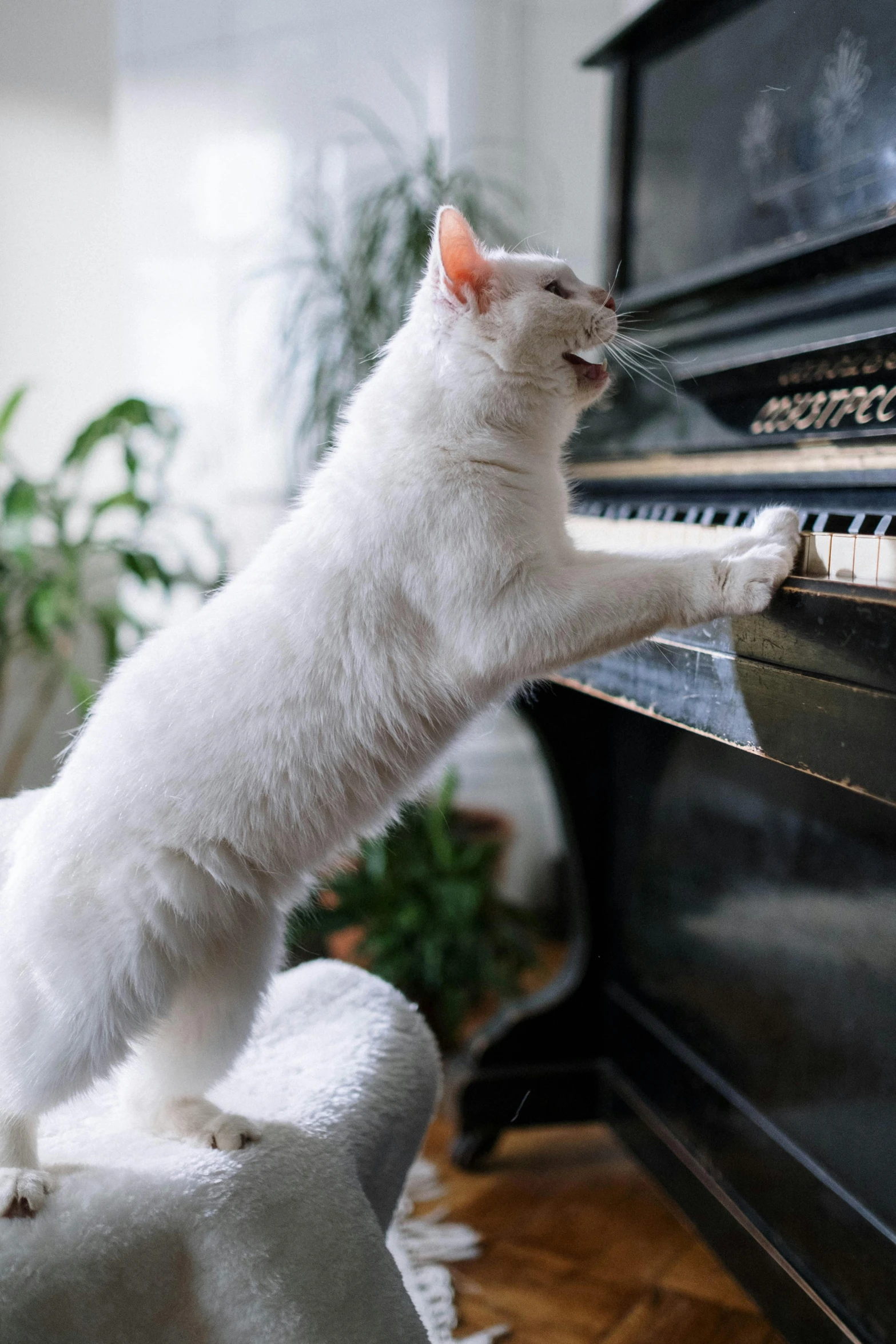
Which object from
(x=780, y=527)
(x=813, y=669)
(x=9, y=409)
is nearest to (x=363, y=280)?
(x=9, y=409)

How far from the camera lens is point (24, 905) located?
0.90m

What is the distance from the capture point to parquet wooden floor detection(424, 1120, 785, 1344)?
1489 millimetres

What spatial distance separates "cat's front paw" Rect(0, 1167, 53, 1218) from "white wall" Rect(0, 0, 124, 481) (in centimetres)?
186

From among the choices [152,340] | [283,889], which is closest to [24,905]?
[283,889]

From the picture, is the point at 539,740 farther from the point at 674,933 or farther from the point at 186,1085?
the point at 186,1085

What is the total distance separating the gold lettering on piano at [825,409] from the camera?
1078mm

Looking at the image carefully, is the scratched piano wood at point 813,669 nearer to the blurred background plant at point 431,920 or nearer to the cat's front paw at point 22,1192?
the cat's front paw at point 22,1192

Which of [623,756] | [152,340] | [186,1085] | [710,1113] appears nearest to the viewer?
[186,1085]

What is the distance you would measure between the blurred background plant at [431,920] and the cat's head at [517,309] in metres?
1.23

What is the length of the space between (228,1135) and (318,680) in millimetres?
397

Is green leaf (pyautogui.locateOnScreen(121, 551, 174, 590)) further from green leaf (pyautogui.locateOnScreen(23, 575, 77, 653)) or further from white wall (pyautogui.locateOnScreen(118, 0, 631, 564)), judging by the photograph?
white wall (pyautogui.locateOnScreen(118, 0, 631, 564))

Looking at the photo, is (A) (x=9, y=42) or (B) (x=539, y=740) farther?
(A) (x=9, y=42)

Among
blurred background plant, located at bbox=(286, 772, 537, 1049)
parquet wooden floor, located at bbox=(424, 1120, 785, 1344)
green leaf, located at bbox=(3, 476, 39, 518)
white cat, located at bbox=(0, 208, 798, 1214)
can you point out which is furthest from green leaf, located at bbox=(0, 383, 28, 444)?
parquet wooden floor, located at bbox=(424, 1120, 785, 1344)

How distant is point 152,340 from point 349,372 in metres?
0.67
